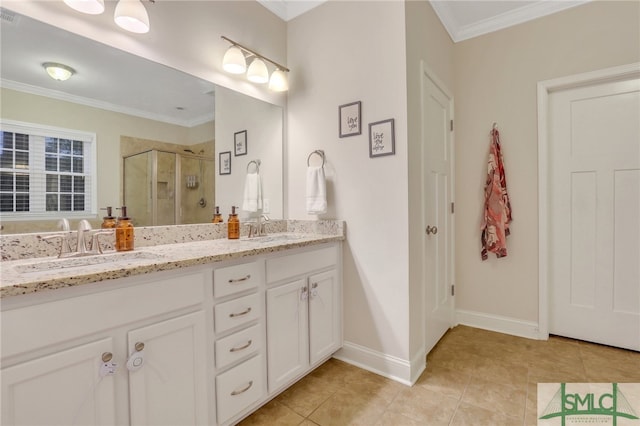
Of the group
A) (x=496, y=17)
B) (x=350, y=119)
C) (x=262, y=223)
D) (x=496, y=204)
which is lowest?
(x=262, y=223)

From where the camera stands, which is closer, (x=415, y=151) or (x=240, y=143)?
(x=415, y=151)

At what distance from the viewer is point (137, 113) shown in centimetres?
167

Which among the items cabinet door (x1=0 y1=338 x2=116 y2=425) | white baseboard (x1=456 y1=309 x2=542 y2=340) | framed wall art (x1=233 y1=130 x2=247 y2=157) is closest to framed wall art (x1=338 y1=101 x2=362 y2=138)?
framed wall art (x1=233 y1=130 x2=247 y2=157)

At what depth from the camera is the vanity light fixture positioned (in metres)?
1.93

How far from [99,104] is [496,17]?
9.56ft

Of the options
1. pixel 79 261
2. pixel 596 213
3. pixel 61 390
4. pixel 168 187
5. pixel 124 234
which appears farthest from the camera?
pixel 596 213

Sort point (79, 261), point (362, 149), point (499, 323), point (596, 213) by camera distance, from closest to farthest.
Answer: point (79, 261), point (362, 149), point (596, 213), point (499, 323)

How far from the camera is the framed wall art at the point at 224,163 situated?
6.76 feet

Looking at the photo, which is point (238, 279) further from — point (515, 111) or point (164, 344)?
point (515, 111)

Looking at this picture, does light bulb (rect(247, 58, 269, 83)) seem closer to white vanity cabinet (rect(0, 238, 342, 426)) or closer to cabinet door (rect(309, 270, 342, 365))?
white vanity cabinet (rect(0, 238, 342, 426))

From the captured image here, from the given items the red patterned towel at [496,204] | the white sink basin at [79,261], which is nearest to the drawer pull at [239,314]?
the white sink basin at [79,261]

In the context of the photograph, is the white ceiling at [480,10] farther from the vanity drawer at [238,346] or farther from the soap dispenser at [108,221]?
the vanity drawer at [238,346]

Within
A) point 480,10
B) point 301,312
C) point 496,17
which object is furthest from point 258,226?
point 496,17

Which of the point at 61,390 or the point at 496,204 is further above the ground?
the point at 496,204
